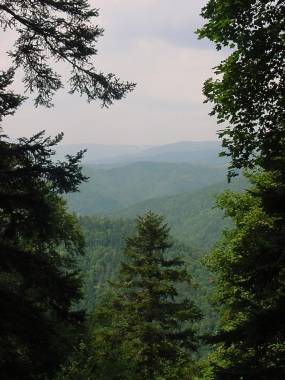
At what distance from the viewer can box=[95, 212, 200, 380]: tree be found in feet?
62.6

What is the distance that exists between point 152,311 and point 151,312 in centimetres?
6

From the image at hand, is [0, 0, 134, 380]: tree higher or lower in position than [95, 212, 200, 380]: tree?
higher

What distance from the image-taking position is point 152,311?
65.2ft

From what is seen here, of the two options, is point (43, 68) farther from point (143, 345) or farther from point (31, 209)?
point (143, 345)

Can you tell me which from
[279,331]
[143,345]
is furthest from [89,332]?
[279,331]

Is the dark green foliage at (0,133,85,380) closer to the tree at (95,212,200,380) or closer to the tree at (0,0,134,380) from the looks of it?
the tree at (0,0,134,380)

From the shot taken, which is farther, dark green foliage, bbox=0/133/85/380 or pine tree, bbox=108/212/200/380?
pine tree, bbox=108/212/200/380

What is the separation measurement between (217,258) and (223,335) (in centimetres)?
1088

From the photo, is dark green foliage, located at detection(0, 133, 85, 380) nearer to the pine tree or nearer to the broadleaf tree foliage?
the broadleaf tree foliage

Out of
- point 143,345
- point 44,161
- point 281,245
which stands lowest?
point 143,345

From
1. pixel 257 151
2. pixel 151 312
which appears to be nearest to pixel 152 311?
pixel 151 312

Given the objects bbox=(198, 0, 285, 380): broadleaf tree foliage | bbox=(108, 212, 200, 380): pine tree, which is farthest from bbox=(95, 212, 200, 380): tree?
bbox=(198, 0, 285, 380): broadleaf tree foliage

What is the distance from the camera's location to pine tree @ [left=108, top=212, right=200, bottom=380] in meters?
19.1

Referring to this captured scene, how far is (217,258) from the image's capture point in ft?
62.4
